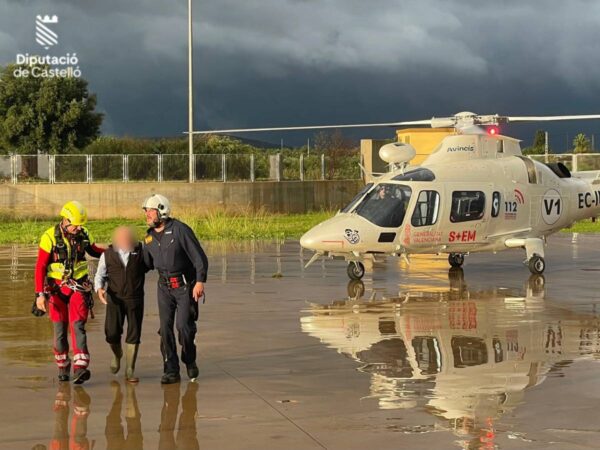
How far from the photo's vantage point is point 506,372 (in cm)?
1165

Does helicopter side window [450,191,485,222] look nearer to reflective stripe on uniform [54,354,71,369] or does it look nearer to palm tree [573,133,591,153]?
reflective stripe on uniform [54,354,71,369]

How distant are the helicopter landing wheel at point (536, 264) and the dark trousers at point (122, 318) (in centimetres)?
1179

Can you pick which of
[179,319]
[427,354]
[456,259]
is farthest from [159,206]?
[456,259]

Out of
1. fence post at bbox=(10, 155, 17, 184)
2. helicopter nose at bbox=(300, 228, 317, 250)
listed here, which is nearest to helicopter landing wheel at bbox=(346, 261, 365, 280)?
helicopter nose at bbox=(300, 228, 317, 250)

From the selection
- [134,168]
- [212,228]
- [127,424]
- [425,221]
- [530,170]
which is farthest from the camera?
[134,168]

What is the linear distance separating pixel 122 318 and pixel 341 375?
232cm

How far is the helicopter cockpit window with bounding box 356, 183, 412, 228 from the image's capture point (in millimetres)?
20250

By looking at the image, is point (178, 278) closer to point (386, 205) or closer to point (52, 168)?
point (386, 205)

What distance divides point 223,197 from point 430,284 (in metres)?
23.6

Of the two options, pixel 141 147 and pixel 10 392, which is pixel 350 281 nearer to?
pixel 10 392

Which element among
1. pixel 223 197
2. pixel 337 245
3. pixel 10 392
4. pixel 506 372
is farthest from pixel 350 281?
pixel 223 197

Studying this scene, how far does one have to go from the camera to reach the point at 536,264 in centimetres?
2152

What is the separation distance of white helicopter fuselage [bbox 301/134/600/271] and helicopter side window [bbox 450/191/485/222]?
0.06 feet

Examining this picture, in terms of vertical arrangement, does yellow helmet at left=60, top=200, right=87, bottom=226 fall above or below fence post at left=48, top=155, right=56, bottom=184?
below
